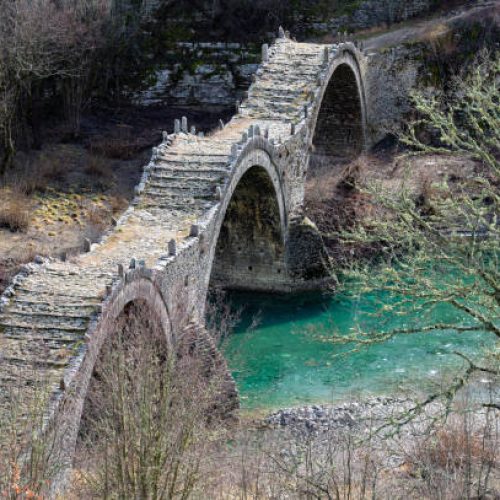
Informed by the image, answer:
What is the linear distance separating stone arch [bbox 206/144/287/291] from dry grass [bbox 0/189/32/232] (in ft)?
24.9

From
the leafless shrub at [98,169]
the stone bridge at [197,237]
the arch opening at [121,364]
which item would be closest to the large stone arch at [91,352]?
the stone bridge at [197,237]

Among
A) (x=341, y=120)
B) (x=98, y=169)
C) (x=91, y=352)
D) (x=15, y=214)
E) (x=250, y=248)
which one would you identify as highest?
(x=341, y=120)

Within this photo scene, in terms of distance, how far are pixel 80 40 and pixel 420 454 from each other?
33875 mm

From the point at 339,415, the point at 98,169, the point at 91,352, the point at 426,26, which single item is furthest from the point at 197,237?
the point at 426,26

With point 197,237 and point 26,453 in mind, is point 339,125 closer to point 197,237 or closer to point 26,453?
point 197,237

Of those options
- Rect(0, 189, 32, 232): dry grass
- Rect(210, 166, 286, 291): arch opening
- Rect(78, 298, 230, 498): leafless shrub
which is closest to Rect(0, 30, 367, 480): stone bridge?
Rect(210, 166, 286, 291): arch opening

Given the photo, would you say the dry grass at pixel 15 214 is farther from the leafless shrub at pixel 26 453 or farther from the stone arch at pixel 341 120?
the leafless shrub at pixel 26 453

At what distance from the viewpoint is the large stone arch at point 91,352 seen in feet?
70.0

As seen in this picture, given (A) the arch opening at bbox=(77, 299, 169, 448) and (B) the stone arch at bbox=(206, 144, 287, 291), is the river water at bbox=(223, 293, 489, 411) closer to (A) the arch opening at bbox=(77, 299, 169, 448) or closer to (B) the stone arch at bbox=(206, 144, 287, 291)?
(B) the stone arch at bbox=(206, 144, 287, 291)

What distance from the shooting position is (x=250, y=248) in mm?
42250

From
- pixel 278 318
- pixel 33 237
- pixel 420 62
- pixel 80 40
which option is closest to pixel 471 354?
pixel 278 318

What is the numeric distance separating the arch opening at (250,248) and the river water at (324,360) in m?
2.39

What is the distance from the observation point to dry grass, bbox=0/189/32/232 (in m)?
42.2

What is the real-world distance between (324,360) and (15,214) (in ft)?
46.9
